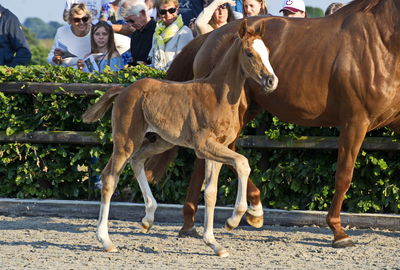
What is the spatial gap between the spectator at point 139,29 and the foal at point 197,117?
2647 millimetres

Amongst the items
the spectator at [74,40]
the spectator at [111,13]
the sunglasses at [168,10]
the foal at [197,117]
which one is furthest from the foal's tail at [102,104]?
the spectator at [111,13]

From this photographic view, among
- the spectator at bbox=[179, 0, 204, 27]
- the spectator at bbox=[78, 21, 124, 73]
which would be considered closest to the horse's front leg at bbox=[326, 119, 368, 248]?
the spectator at bbox=[78, 21, 124, 73]

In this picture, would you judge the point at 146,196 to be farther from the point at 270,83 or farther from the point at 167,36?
the point at 167,36

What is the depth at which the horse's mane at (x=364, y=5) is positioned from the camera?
291 inches

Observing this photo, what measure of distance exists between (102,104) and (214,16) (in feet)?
8.41

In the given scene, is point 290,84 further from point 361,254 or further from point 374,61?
point 361,254

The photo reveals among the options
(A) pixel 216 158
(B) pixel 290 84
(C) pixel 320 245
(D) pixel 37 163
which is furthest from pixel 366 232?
(D) pixel 37 163

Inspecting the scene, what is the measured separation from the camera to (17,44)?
35.1ft

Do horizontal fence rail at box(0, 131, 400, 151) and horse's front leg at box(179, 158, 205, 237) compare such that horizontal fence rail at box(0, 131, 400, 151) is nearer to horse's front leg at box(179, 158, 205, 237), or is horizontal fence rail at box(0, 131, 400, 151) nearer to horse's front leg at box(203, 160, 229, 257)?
horse's front leg at box(179, 158, 205, 237)

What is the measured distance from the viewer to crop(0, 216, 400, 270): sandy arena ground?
6.46m

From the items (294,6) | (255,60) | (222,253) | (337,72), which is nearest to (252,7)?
(294,6)

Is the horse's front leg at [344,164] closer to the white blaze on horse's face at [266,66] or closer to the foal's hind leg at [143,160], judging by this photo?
the white blaze on horse's face at [266,66]

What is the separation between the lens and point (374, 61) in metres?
7.19

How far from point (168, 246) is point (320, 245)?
130cm
